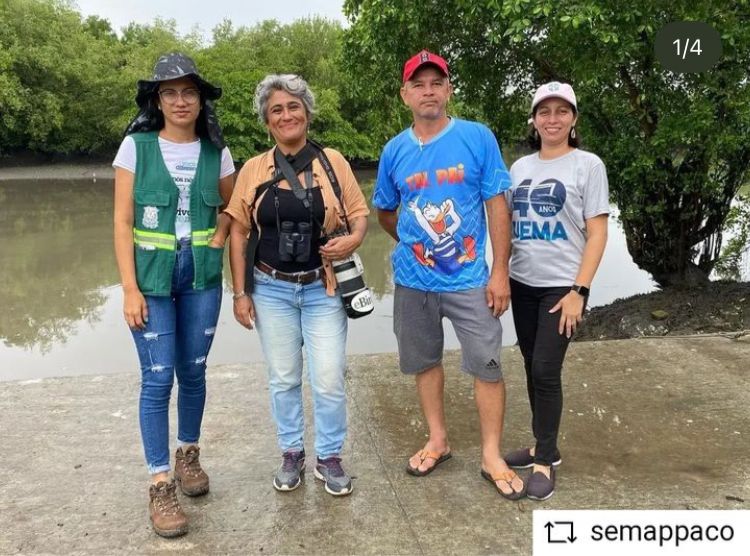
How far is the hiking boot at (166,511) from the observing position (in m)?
2.58

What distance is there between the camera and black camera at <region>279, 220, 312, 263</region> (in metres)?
2.65

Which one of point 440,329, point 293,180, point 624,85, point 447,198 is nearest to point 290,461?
point 440,329

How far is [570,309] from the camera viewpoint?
2.68m

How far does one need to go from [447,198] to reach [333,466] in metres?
1.25

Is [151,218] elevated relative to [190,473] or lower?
elevated

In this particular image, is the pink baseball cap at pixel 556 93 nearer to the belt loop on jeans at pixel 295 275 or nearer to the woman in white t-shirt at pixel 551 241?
the woman in white t-shirt at pixel 551 241

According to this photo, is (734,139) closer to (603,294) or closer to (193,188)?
(603,294)

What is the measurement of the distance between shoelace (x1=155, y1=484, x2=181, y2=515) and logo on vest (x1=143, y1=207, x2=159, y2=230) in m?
1.03

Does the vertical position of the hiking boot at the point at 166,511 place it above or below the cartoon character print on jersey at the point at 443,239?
below

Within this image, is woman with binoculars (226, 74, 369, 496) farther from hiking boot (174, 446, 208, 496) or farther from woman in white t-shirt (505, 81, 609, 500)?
woman in white t-shirt (505, 81, 609, 500)

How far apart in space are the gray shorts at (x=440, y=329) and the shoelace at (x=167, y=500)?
1109 mm

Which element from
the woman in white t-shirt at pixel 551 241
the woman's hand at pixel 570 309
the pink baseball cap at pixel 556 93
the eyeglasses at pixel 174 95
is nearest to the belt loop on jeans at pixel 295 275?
the eyeglasses at pixel 174 95

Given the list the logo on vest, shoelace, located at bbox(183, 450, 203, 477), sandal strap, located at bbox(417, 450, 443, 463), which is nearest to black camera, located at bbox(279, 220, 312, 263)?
the logo on vest

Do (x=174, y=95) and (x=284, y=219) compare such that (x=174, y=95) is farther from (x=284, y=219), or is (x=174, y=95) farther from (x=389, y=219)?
(x=389, y=219)
